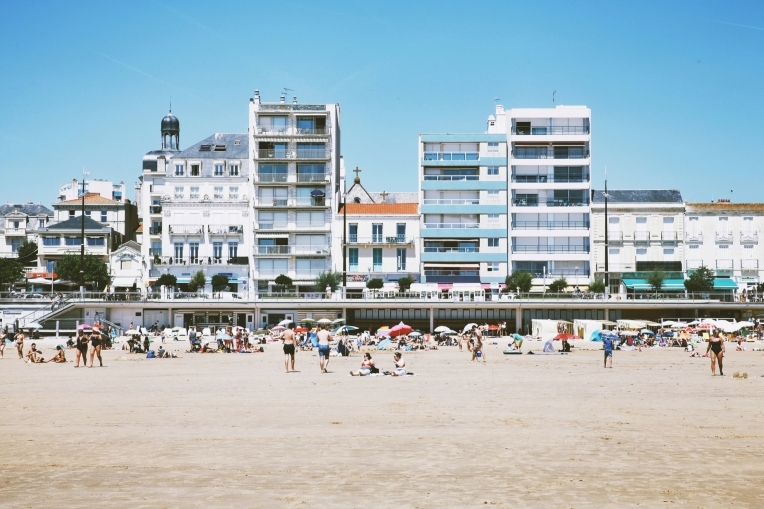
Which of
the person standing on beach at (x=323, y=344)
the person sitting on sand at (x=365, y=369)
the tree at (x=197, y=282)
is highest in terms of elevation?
the tree at (x=197, y=282)

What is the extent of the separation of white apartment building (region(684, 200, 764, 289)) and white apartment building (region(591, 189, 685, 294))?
118cm

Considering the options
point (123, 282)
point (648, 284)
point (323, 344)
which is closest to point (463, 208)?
point (648, 284)

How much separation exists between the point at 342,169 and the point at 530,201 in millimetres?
17602

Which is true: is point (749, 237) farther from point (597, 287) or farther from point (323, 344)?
point (323, 344)

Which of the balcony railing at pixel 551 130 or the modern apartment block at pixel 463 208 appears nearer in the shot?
the modern apartment block at pixel 463 208

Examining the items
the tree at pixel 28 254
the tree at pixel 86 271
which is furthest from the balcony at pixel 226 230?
the tree at pixel 28 254

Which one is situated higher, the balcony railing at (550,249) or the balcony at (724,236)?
the balcony at (724,236)

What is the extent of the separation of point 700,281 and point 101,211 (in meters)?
48.2

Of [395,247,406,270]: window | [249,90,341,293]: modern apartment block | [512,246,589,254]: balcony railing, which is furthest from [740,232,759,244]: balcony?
[249,90,341,293]: modern apartment block

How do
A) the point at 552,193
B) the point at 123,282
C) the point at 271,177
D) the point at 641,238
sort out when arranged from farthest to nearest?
the point at 123,282 → the point at 271,177 → the point at 641,238 → the point at 552,193

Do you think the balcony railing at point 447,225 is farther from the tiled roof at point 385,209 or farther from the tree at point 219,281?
the tree at point 219,281

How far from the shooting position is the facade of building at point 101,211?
243 feet

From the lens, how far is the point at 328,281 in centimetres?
5972

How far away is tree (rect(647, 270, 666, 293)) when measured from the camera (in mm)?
60531
